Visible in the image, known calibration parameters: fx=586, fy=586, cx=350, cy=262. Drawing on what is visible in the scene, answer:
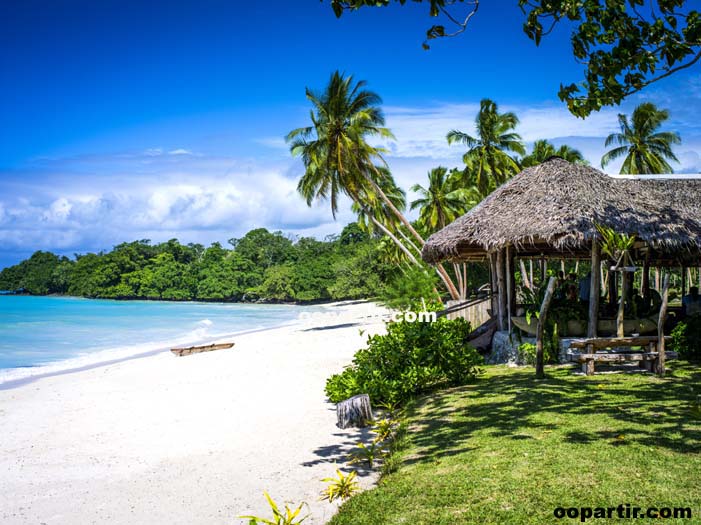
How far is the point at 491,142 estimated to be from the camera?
77.5 ft

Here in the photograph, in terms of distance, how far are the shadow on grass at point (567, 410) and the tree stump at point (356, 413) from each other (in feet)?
1.87

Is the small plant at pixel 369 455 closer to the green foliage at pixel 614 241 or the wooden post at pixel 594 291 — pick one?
the green foliage at pixel 614 241

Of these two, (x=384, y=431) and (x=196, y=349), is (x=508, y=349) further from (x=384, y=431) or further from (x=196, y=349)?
(x=196, y=349)

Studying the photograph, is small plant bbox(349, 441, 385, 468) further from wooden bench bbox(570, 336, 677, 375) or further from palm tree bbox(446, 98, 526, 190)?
palm tree bbox(446, 98, 526, 190)

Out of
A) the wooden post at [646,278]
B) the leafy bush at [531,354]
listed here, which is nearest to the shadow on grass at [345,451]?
the leafy bush at [531,354]

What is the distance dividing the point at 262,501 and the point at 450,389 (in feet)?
12.0

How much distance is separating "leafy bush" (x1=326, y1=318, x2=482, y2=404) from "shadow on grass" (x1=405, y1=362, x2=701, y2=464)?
11.4 inches

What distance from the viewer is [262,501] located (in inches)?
184

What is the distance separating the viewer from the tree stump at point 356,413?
6.75 metres

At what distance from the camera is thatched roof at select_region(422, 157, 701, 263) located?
8445mm

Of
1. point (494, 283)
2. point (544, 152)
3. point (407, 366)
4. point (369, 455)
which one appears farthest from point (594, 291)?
point (544, 152)

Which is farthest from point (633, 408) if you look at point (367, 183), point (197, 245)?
point (197, 245)

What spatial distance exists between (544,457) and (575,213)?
5.04 meters

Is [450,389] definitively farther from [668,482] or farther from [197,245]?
[197,245]
